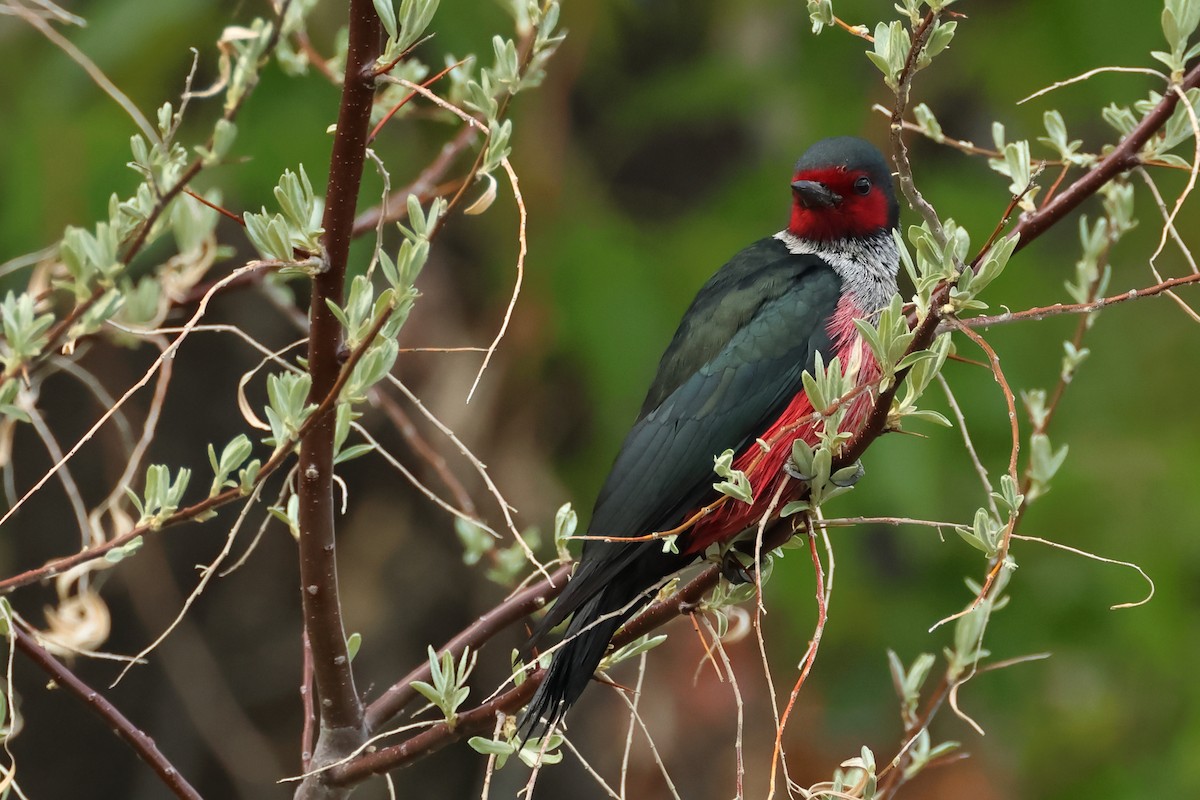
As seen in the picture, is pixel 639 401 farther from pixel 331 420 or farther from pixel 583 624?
pixel 331 420

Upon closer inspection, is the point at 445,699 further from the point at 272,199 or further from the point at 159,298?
the point at 272,199

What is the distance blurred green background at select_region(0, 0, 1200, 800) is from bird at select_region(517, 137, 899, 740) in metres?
0.84

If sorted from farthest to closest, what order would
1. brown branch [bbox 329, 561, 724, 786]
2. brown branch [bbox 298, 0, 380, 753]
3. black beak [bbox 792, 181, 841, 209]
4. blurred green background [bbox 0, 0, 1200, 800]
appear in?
blurred green background [bbox 0, 0, 1200, 800] → black beak [bbox 792, 181, 841, 209] → brown branch [bbox 329, 561, 724, 786] → brown branch [bbox 298, 0, 380, 753]

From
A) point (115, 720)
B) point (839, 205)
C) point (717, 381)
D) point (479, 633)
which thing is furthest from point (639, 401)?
Answer: point (115, 720)

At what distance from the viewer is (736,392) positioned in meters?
3.17

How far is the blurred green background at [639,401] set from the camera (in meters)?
4.30

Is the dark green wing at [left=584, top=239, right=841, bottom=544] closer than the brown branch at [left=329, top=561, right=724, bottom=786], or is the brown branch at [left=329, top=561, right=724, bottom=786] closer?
the brown branch at [left=329, top=561, right=724, bottom=786]

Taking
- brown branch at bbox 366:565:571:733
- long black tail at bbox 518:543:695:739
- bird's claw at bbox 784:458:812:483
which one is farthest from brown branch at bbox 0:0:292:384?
bird's claw at bbox 784:458:812:483

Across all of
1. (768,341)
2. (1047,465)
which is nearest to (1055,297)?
(768,341)

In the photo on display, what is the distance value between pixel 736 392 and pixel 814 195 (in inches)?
28.6

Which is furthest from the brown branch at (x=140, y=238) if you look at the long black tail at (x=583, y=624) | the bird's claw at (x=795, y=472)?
the bird's claw at (x=795, y=472)

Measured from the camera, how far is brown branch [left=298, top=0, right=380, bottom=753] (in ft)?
5.62

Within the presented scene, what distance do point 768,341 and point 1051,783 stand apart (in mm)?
2310

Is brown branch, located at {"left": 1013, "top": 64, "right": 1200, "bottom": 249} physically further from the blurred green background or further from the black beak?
the blurred green background
